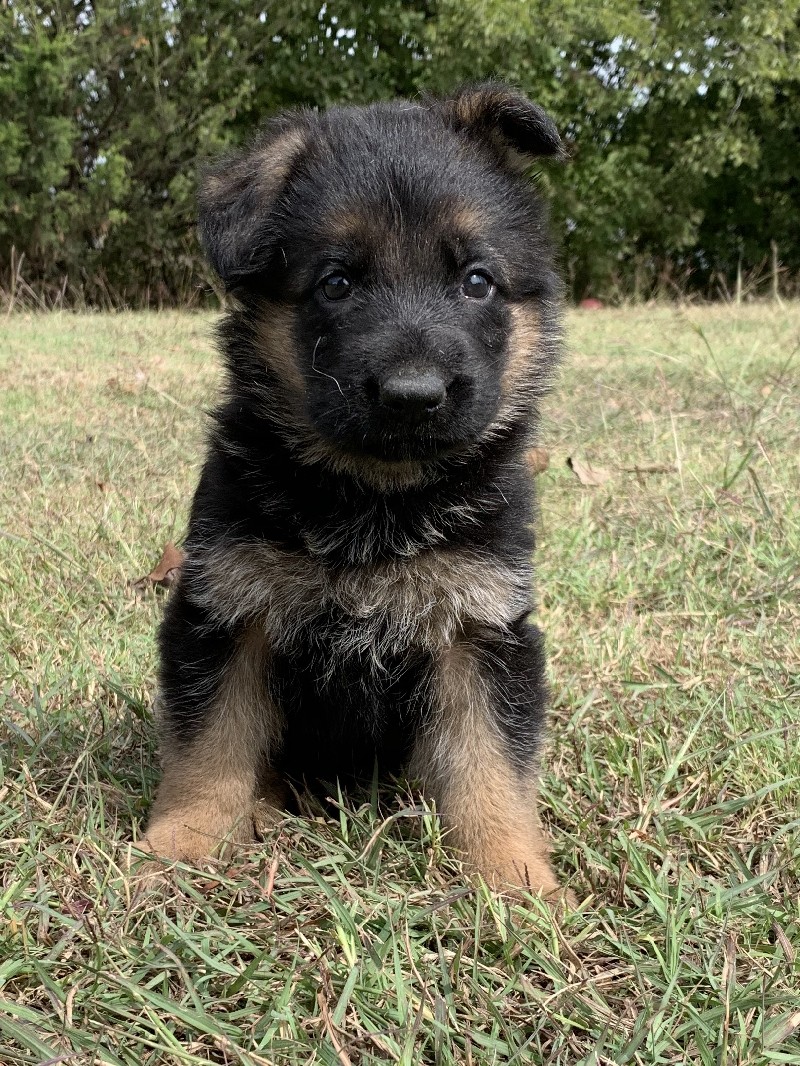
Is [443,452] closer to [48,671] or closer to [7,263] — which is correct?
[48,671]

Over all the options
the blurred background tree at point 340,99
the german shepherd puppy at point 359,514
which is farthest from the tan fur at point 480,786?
the blurred background tree at point 340,99

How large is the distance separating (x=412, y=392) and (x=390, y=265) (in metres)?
0.37

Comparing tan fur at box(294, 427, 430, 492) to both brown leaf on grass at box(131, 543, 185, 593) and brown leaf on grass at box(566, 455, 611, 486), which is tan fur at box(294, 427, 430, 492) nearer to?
brown leaf on grass at box(131, 543, 185, 593)

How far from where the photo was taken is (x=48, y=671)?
2.83 m

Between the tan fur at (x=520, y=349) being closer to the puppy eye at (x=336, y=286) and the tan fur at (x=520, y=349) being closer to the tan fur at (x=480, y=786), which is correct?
the puppy eye at (x=336, y=286)

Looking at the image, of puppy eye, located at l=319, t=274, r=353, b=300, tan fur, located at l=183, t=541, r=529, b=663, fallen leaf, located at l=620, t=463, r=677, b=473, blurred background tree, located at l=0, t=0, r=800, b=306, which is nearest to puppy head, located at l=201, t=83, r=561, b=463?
puppy eye, located at l=319, t=274, r=353, b=300

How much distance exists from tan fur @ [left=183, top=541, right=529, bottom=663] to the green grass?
39 centimetres

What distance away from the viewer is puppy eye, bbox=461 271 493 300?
2.23 metres

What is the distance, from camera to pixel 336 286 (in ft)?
7.15

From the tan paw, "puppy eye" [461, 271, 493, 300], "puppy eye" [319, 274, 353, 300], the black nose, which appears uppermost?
"puppy eye" [461, 271, 493, 300]

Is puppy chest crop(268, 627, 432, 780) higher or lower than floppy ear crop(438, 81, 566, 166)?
lower

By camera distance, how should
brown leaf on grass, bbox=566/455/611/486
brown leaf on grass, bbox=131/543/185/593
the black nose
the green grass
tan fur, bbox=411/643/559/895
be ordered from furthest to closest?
1. brown leaf on grass, bbox=566/455/611/486
2. brown leaf on grass, bbox=131/543/185/593
3. tan fur, bbox=411/643/559/895
4. the black nose
5. the green grass

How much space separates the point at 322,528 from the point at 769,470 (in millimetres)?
3079

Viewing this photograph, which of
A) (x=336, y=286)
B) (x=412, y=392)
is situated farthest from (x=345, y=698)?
(x=336, y=286)
